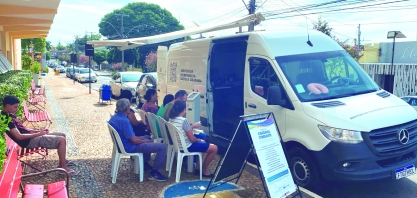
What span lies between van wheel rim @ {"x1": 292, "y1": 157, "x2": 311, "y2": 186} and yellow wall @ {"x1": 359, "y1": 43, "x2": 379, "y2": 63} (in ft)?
80.7

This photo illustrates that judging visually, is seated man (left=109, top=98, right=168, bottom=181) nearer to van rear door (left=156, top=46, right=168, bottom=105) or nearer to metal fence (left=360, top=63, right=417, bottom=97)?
van rear door (left=156, top=46, right=168, bottom=105)

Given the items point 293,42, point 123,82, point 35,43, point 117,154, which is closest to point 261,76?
point 293,42

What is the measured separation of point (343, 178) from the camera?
500 cm

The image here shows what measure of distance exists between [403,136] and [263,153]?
7.15 feet

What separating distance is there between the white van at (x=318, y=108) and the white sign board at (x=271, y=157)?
2.45 ft

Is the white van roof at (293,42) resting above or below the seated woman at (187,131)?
above

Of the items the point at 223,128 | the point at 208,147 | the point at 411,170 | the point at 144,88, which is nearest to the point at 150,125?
the point at 208,147

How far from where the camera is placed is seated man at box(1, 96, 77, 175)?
5.45 m

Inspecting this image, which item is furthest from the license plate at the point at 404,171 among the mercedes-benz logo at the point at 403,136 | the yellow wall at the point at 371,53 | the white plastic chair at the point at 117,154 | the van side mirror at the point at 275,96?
Answer: the yellow wall at the point at 371,53

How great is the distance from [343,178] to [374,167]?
0.44 metres

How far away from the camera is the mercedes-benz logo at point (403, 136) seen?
5.17 m

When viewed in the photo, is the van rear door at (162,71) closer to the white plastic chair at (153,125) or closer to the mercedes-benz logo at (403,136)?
the white plastic chair at (153,125)

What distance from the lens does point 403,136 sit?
5.21 meters

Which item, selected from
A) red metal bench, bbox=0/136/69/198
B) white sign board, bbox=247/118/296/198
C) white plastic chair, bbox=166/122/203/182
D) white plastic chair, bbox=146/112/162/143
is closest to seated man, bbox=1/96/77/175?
red metal bench, bbox=0/136/69/198
